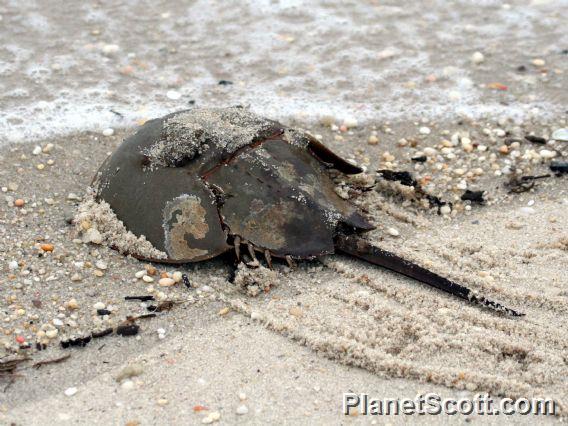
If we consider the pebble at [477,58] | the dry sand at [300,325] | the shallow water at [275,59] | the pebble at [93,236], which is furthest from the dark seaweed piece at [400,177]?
the pebble at [477,58]

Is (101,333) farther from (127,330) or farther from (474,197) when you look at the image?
(474,197)

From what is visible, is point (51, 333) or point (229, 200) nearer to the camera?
point (51, 333)

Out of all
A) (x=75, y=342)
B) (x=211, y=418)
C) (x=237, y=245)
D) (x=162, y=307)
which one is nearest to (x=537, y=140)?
(x=237, y=245)

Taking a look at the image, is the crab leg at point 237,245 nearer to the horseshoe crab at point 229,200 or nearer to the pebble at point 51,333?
the horseshoe crab at point 229,200

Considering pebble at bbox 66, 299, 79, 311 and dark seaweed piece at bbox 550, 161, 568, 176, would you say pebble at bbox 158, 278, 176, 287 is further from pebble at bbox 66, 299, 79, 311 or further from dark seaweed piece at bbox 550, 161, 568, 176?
dark seaweed piece at bbox 550, 161, 568, 176

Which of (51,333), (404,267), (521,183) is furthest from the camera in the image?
(521,183)

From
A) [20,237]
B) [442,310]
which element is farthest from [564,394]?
[20,237]

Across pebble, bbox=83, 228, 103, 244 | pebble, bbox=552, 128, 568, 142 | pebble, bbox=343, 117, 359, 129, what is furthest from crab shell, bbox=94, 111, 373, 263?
pebble, bbox=552, 128, 568, 142

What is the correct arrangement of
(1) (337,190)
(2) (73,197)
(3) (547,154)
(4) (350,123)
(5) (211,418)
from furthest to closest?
(4) (350,123) → (3) (547,154) → (2) (73,197) → (1) (337,190) → (5) (211,418)
